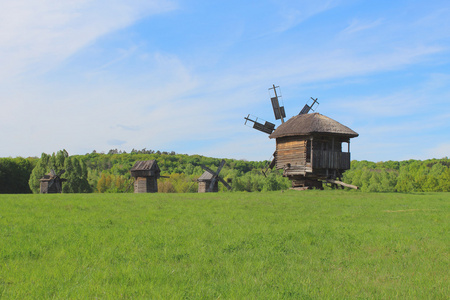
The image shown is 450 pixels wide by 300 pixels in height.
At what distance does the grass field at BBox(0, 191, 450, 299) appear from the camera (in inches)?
264

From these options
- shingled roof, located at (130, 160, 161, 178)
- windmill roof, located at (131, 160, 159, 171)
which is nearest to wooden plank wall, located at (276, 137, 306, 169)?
shingled roof, located at (130, 160, 161, 178)

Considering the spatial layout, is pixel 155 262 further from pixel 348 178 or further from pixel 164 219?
pixel 348 178

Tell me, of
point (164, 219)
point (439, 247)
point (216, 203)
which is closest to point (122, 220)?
point (164, 219)

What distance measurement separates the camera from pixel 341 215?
16531 mm

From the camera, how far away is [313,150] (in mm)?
29938

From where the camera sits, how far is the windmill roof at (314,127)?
95.8 feet

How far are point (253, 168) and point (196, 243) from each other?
12193 centimetres

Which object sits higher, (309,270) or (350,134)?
(350,134)

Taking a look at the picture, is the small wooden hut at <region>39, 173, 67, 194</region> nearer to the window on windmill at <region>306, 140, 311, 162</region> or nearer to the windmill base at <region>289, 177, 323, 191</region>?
the windmill base at <region>289, 177, 323, 191</region>

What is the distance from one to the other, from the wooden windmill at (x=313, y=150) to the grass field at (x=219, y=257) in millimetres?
14161

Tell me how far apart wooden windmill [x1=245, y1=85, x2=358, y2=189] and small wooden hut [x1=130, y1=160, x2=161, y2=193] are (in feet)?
67.6


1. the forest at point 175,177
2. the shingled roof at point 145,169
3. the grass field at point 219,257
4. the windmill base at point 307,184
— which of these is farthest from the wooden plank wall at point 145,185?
the grass field at point 219,257

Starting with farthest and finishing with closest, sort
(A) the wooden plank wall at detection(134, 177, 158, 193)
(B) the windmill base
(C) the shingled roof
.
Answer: (A) the wooden plank wall at detection(134, 177, 158, 193) < (C) the shingled roof < (B) the windmill base

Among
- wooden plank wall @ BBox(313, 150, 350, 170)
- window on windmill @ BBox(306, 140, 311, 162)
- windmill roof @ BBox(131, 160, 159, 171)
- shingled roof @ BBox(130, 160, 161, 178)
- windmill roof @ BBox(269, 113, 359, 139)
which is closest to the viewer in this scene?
windmill roof @ BBox(269, 113, 359, 139)
